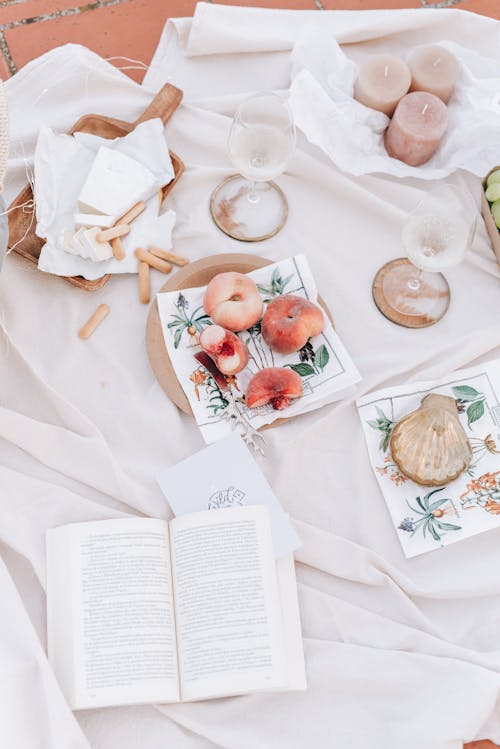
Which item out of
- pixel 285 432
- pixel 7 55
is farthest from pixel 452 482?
pixel 7 55

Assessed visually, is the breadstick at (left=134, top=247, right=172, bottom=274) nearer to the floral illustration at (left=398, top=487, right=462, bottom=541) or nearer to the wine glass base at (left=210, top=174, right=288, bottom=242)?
the wine glass base at (left=210, top=174, right=288, bottom=242)

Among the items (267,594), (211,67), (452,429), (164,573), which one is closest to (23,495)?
(164,573)

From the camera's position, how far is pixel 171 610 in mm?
924

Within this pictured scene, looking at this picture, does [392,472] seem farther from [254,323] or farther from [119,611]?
[119,611]

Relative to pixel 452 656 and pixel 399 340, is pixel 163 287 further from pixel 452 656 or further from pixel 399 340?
pixel 452 656

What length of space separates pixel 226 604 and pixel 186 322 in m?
0.38

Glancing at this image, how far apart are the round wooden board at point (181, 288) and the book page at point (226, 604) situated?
0.17 metres

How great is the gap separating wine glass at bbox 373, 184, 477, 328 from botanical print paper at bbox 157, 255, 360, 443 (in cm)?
11

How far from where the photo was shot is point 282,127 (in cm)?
108

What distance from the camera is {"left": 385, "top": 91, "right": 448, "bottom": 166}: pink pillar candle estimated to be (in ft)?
3.76

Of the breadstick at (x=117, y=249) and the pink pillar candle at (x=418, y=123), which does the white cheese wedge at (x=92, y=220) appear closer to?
the breadstick at (x=117, y=249)

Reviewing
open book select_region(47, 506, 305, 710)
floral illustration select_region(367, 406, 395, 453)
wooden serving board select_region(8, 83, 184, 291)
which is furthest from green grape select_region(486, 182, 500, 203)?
open book select_region(47, 506, 305, 710)

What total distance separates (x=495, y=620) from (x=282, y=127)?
27.5 inches

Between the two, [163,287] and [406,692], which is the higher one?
[163,287]
